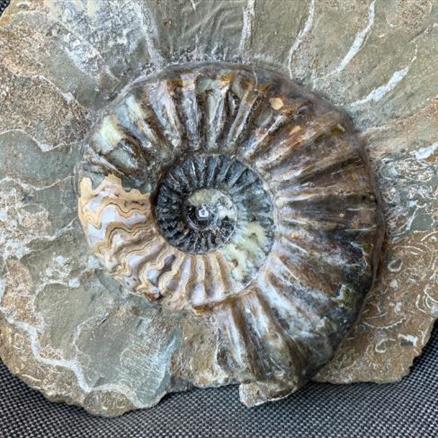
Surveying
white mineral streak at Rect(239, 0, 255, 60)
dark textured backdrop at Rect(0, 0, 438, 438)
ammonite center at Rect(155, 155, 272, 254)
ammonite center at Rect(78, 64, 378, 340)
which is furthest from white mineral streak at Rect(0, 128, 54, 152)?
dark textured backdrop at Rect(0, 0, 438, 438)

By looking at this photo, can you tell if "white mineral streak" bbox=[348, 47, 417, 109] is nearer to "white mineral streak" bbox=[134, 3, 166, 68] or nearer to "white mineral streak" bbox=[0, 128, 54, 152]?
"white mineral streak" bbox=[134, 3, 166, 68]

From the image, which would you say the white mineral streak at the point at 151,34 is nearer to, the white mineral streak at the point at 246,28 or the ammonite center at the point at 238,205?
the ammonite center at the point at 238,205

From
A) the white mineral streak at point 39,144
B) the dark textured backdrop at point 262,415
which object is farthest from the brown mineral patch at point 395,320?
the white mineral streak at point 39,144

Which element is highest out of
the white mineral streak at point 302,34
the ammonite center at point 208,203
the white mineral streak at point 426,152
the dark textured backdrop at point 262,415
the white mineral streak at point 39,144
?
the white mineral streak at point 302,34

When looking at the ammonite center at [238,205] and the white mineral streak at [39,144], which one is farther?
the white mineral streak at [39,144]

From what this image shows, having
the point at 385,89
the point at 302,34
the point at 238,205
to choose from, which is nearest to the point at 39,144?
the point at 238,205
